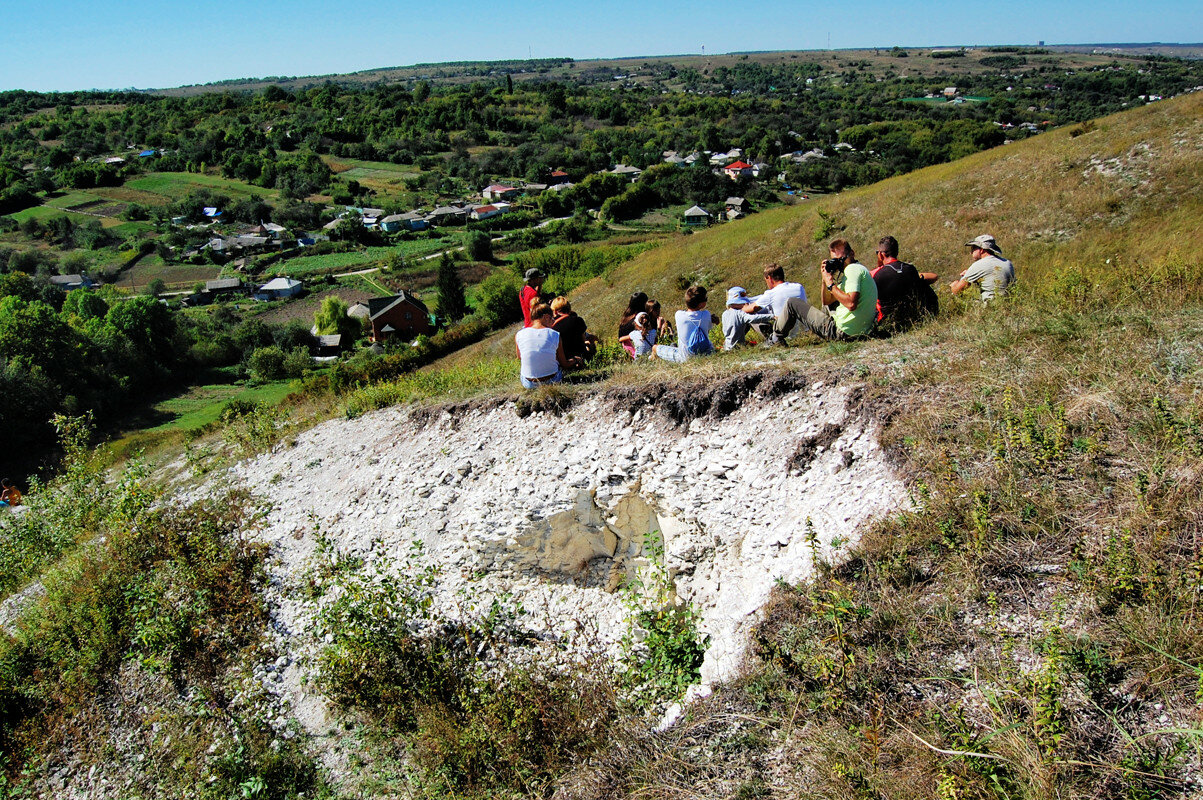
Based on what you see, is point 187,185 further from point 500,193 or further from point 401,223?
point 500,193

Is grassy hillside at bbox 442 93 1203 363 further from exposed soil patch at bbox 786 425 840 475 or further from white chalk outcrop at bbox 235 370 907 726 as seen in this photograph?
white chalk outcrop at bbox 235 370 907 726

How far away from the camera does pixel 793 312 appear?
870cm

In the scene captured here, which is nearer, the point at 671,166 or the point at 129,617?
the point at 129,617

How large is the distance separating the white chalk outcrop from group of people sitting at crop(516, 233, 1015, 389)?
3.82 feet

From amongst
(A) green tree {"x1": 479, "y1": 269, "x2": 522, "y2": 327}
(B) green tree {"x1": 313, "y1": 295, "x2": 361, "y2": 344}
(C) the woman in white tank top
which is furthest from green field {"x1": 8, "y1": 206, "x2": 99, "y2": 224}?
(C) the woman in white tank top

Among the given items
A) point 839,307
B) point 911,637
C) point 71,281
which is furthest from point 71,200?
point 911,637

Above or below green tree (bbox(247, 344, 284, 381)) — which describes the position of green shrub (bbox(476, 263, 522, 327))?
above

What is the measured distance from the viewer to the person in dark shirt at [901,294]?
840cm

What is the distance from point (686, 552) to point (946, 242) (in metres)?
18.0

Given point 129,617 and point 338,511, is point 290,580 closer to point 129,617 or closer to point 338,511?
point 338,511

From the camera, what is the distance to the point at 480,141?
162 m

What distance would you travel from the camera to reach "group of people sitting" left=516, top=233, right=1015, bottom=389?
26.9ft

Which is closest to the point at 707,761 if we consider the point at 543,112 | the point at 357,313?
the point at 357,313

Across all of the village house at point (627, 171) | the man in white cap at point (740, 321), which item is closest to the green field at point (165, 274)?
the village house at point (627, 171)
